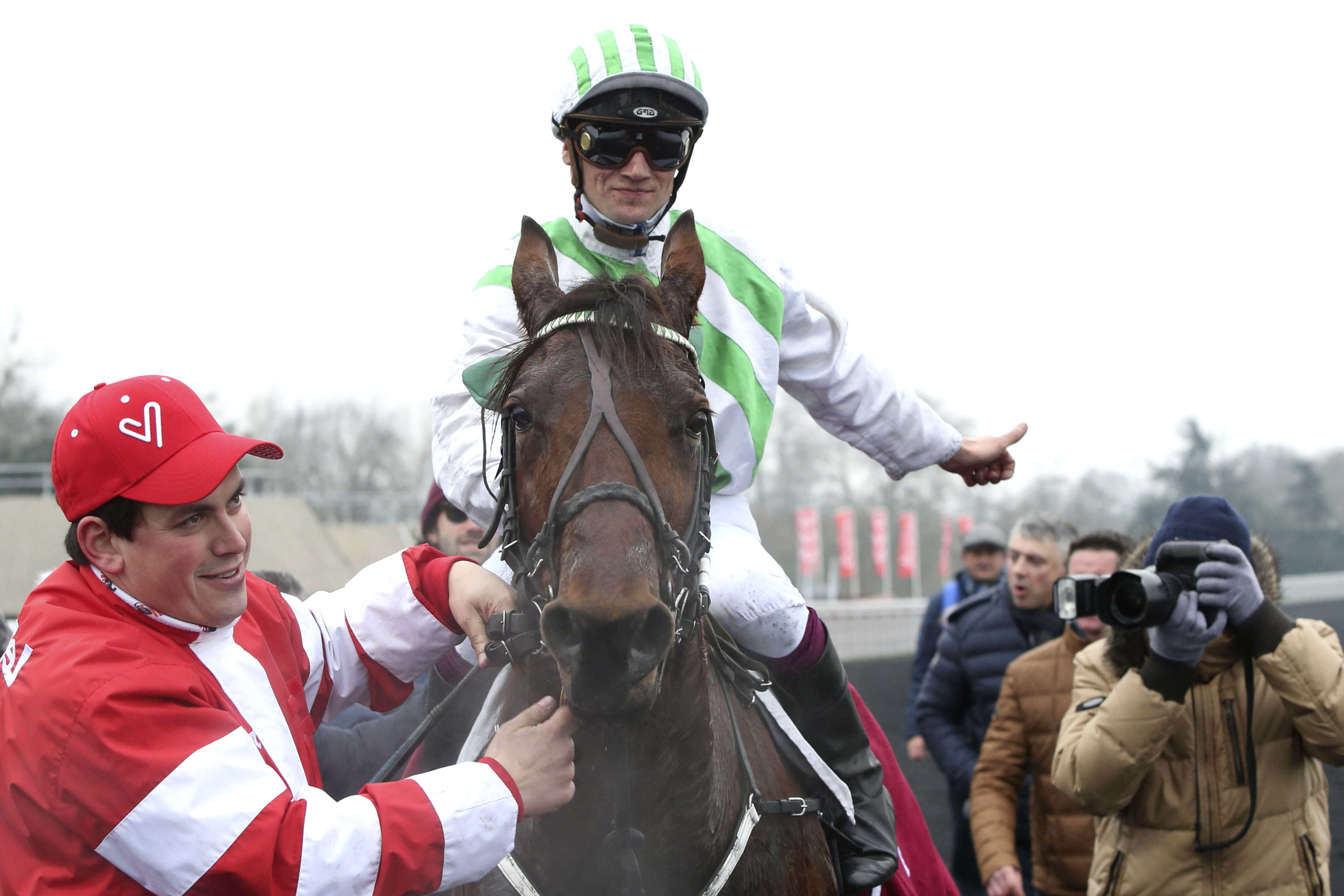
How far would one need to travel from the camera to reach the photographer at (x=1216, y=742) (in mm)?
2754

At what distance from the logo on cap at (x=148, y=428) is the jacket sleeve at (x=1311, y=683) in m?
2.52

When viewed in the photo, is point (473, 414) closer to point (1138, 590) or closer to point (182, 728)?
point (182, 728)

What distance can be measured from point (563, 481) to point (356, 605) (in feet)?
2.29

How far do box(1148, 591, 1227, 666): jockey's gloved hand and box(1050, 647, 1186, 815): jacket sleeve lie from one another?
0.12 meters

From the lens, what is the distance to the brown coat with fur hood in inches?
109

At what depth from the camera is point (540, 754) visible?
1.88 m

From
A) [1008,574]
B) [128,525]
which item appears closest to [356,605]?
[128,525]

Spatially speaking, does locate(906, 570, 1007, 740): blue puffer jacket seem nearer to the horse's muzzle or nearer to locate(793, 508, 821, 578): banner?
the horse's muzzle

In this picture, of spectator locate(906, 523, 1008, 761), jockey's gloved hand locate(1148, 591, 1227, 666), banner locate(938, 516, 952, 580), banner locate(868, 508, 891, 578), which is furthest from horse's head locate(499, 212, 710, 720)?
banner locate(938, 516, 952, 580)

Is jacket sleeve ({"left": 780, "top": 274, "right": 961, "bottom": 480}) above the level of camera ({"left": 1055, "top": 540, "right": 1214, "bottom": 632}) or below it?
above

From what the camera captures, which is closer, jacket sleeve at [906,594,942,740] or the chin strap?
the chin strap

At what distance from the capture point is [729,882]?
210cm

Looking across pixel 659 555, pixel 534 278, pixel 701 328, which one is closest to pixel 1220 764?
pixel 701 328

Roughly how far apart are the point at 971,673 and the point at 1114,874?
192cm
